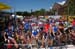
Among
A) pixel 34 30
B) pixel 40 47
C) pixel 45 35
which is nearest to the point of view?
pixel 40 47

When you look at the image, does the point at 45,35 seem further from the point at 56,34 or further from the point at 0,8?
the point at 0,8

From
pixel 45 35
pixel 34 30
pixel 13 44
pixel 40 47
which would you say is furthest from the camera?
pixel 34 30

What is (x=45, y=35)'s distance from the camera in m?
10.4

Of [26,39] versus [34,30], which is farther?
[34,30]

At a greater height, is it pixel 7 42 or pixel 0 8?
pixel 0 8

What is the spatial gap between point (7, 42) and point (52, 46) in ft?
6.62

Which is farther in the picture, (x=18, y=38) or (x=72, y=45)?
(x=72, y=45)

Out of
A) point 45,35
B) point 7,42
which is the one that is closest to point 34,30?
point 45,35

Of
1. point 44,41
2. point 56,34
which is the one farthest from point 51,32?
point 44,41

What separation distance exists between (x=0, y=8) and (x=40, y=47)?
2275 millimetres

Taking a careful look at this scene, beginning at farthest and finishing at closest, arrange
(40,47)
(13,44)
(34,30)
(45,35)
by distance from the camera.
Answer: (34,30) < (45,35) < (40,47) < (13,44)

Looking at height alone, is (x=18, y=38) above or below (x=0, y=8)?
below

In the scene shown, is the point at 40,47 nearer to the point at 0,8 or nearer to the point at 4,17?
the point at 0,8

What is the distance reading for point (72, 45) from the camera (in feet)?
34.3
